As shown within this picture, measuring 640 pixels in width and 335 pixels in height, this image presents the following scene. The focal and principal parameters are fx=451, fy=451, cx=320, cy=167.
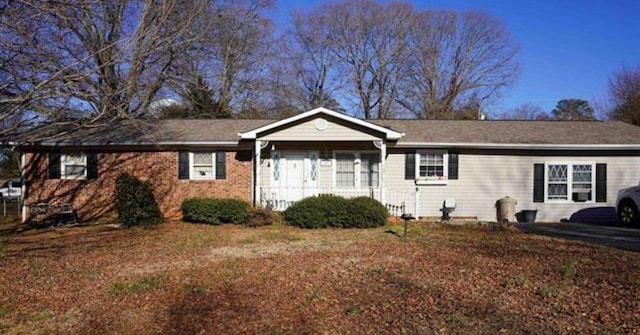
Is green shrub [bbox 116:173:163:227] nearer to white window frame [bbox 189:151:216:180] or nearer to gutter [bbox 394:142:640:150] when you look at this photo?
white window frame [bbox 189:151:216:180]

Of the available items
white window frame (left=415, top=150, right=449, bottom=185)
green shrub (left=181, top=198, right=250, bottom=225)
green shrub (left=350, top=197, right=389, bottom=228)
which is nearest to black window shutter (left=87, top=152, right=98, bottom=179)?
green shrub (left=181, top=198, right=250, bottom=225)

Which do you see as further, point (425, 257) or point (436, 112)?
point (436, 112)

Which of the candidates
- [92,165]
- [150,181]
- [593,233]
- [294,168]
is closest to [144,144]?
[150,181]

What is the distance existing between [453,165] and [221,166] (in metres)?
7.76

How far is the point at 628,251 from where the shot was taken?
29.6 feet

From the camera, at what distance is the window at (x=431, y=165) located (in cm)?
1504

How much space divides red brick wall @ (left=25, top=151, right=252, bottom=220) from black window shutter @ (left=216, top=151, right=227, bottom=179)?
4.2 inches

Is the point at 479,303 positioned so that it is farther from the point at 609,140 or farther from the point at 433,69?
the point at 433,69

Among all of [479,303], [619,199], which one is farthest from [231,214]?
[619,199]

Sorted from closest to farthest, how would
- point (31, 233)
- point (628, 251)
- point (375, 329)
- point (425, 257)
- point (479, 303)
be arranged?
point (375, 329), point (479, 303), point (425, 257), point (628, 251), point (31, 233)

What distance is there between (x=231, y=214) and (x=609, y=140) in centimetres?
1249

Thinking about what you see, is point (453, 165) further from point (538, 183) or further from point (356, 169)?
point (356, 169)

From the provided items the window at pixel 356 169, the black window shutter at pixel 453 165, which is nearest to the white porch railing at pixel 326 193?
the window at pixel 356 169

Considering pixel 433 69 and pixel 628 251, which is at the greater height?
pixel 433 69
